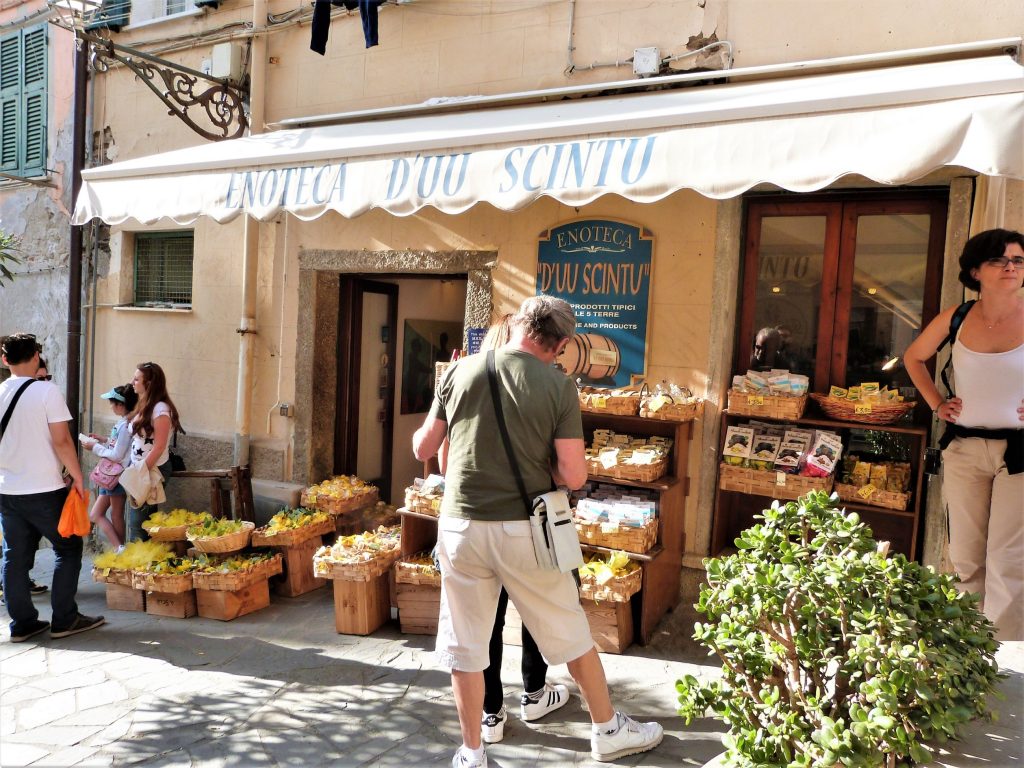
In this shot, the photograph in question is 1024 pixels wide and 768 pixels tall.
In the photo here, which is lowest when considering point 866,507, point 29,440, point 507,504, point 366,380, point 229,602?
point 229,602

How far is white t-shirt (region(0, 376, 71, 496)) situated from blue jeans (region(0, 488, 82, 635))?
0.28 feet

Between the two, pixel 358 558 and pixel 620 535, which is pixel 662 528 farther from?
pixel 358 558

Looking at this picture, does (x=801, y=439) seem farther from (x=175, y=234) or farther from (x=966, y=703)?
(x=175, y=234)

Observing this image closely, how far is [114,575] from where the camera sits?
5.29 meters

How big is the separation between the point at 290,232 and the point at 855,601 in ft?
17.8

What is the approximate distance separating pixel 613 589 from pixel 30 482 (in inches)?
136

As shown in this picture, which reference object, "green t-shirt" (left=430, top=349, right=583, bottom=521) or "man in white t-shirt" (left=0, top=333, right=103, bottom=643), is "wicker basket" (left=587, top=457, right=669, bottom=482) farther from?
"man in white t-shirt" (left=0, top=333, right=103, bottom=643)

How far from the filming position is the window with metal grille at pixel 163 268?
287 inches

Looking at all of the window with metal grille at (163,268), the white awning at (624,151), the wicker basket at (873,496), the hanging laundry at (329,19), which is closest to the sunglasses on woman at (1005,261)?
the white awning at (624,151)

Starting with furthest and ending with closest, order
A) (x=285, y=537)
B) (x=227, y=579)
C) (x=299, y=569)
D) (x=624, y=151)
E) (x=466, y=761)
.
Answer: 1. (x=299, y=569)
2. (x=285, y=537)
3. (x=227, y=579)
4. (x=624, y=151)
5. (x=466, y=761)

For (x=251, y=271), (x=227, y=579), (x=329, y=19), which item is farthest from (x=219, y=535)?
(x=329, y=19)

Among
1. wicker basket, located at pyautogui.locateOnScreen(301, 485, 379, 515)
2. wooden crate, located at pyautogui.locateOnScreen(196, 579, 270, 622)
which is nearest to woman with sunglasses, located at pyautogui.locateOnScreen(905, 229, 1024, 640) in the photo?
wicker basket, located at pyautogui.locateOnScreen(301, 485, 379, 515)

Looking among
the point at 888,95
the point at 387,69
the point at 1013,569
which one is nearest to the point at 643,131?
the point at 888,95

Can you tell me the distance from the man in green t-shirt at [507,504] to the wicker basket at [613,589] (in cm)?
102
